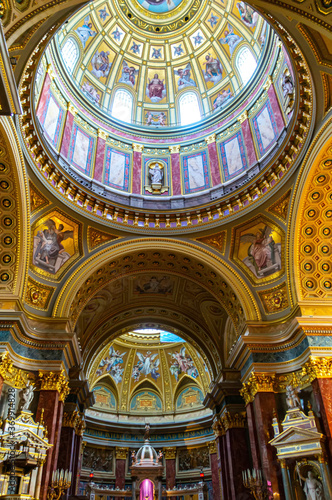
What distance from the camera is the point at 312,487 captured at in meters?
12.3

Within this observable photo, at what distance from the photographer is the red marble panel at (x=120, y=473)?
27.7m

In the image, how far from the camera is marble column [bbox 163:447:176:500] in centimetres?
2791

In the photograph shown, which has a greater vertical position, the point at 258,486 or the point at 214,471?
the point at 214,471

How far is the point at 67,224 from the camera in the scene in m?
17.0

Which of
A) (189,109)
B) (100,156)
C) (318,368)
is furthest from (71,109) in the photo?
(318,368)

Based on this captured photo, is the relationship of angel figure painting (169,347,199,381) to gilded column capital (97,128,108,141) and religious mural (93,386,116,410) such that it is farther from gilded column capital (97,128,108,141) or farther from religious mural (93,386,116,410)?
gilded column capital (97,128,108,141)

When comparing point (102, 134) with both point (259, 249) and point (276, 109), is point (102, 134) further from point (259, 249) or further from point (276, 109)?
point (259, 249)

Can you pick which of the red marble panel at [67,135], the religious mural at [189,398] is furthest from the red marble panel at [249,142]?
the religious mural at [189,398]

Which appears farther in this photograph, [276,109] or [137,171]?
[137,171]

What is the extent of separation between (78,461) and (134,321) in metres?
7.88

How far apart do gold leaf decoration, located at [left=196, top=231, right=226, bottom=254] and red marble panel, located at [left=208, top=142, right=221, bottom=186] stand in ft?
9.54

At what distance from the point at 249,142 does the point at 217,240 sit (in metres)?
4.96

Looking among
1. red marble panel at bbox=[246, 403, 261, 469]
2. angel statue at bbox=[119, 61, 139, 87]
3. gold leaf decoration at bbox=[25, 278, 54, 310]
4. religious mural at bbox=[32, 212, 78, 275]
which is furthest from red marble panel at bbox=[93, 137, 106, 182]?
red marble panel at bbox=[246, 403, 261, 469]

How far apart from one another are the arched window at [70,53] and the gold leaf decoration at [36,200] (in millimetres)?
7213
